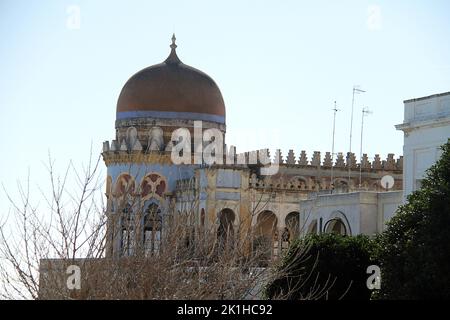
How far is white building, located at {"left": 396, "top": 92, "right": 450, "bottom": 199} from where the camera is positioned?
114 ft

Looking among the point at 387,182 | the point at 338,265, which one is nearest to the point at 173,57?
the point at 387,182

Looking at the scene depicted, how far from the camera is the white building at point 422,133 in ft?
114

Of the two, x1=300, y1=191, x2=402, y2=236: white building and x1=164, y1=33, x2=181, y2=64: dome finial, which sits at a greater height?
x1=164, y1=33, x2=181, y2=64: dome finial

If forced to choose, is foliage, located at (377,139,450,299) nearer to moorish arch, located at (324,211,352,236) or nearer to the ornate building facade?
moorish arch, located at (324,211,352,236)

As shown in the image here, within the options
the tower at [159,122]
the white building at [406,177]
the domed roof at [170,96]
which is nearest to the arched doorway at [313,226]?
the white building at [406,177]

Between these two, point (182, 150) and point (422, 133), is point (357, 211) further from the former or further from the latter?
point (182, 150)

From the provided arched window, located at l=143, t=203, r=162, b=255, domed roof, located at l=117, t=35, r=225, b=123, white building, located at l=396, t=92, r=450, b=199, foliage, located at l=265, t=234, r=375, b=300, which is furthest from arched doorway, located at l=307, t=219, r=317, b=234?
domed roof, located at l=117, t=35, r=225, b=123

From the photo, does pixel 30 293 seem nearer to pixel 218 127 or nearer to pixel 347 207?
pixel 347 207

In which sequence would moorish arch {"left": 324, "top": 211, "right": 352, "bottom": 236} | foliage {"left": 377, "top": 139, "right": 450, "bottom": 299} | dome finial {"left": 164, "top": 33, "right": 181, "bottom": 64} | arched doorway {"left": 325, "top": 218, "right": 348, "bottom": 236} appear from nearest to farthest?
foliage {"left": 377, "top": 139, "right": 450, "bottom": 299}, moorish arch {"left": 324, "top": 211, "right": 352, "bottom": 236}, arched doorway {"left": 325, "top": 218, "right": 348, "bottom": 236}, dome finial {"left": 164, "top": 33, "right": 181, "bottom": 64}

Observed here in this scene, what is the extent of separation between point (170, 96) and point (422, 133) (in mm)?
20469

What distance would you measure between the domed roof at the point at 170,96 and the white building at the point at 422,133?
19137 mm

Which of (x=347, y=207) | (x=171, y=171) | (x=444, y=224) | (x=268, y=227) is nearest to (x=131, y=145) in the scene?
(x=171, y=171)

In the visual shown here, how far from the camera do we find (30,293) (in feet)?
62.6

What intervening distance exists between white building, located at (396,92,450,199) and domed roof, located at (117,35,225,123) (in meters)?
19.1
